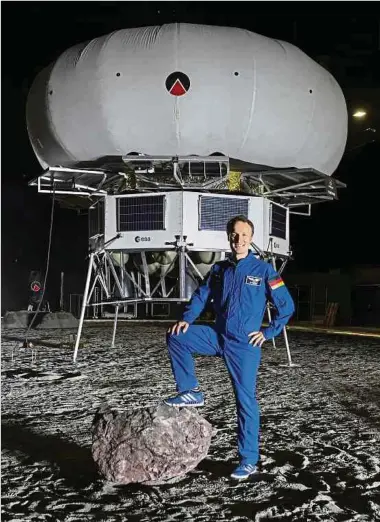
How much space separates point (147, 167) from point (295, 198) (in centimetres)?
344

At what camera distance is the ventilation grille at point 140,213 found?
866 cm

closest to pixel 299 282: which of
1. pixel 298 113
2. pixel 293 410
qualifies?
pixel 298 113

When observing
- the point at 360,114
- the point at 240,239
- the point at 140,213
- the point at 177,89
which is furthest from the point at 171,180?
the point at 360,114

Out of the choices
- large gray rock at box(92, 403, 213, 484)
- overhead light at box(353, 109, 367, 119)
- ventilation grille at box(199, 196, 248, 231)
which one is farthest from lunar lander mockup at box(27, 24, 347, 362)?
overhead light at box(353, 109, 367, 119)

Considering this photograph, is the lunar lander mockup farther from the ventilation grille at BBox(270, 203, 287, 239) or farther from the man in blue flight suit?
the man in blue flight suit

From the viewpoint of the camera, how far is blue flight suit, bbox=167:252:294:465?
11.8 ft

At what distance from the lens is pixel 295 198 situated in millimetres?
10703

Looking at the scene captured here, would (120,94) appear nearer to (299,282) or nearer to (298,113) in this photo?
(298,113)

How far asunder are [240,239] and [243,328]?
566mm

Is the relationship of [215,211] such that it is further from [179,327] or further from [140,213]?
[179,327]

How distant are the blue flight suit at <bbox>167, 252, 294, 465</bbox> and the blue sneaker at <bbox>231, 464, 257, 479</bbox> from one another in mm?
29

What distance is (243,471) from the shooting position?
11.7 ft

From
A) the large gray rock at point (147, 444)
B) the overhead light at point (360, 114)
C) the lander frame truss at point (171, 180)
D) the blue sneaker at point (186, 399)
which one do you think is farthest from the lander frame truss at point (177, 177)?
the overhead light at point (360, 114)

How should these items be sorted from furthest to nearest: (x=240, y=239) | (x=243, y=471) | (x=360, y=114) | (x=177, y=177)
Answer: (x=360, y=114)
(x=177, y=177)
(x=240, y=239)
(x=243, y=471)
